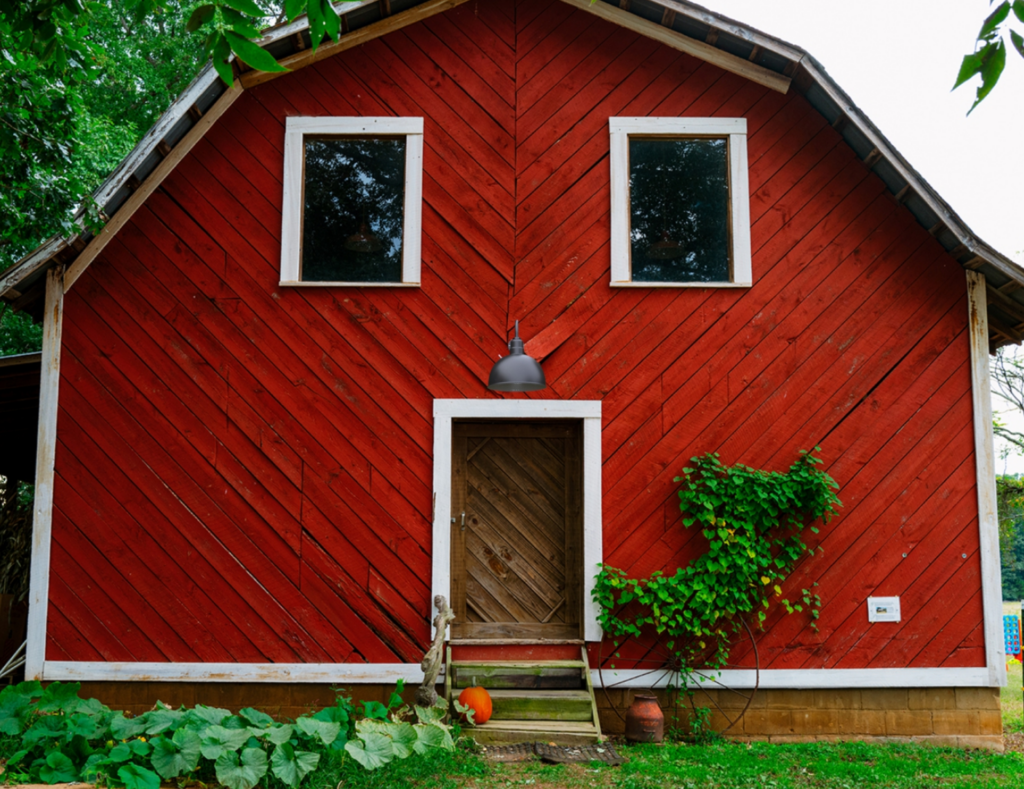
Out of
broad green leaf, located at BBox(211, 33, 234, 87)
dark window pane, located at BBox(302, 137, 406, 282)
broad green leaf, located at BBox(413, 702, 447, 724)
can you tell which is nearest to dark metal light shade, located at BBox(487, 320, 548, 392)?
dark window pane, located at BBox(302, 137, 406, 282)

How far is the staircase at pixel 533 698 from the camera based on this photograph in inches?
226

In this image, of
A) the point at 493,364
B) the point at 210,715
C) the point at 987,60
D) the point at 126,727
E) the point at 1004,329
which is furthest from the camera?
the point at 1004,329

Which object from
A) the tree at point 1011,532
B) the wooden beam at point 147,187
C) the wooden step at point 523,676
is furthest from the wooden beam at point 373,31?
the tree at point 1011,532

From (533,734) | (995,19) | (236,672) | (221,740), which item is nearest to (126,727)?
(221,740)

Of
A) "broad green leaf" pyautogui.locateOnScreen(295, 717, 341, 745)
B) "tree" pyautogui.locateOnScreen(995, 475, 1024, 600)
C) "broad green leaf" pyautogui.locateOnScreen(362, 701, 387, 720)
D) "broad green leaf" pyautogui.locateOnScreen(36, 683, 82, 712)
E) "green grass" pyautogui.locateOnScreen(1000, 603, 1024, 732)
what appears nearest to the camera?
"broad green leaf" pyautogui.locateOnScreen(295, 717, 341, 745)

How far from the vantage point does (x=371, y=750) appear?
15.9ft

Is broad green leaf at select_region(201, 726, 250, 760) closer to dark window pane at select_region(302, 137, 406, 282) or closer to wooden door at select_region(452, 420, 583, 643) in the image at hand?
wooden door at select_region(452, 420, 583, 643)

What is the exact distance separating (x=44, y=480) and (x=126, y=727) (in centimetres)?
241

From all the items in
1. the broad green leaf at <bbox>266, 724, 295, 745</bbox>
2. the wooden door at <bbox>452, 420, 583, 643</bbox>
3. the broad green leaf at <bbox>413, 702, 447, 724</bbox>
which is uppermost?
the wooden door at <bbox>452, 420, 583, 643</bbox>

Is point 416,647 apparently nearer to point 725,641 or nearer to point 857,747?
point 725,641

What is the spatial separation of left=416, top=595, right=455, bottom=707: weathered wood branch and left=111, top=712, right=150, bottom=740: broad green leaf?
5.79 feet

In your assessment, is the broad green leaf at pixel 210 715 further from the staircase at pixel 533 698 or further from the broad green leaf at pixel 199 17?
the broad green leaf at pixel 199 17

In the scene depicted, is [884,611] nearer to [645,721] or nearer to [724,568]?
[724,568]

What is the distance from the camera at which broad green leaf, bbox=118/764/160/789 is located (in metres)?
4.33
